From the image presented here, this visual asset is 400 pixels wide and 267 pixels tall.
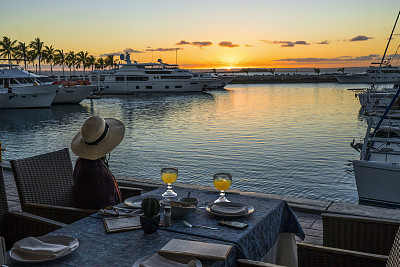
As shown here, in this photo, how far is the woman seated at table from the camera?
2768mm

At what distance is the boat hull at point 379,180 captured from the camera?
258 inches

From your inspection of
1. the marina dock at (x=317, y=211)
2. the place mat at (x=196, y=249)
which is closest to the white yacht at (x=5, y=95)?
the marina dock at (x=317, y=211)

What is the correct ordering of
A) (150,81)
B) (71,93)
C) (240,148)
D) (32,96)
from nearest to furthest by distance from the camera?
(240,148), (32,96), (71,93), (150,81)

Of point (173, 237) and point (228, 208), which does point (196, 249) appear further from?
point (228, 208)

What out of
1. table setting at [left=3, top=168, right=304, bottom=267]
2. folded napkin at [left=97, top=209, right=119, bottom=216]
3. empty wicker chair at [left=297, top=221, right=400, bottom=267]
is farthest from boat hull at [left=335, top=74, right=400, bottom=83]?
folded napkin at [left=97, top=209, right=119, bottom=216]

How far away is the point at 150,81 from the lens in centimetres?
5303

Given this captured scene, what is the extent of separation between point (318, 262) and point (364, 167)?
506cm

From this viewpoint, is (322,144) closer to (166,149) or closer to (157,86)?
(166,149)

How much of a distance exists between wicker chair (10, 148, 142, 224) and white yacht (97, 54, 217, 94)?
4944cm

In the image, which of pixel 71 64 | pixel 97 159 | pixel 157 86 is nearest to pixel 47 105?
pixel 157 86

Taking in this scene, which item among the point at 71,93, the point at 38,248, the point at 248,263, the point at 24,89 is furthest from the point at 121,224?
the point at 71,93

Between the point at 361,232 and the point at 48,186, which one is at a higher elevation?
the point at 48,186

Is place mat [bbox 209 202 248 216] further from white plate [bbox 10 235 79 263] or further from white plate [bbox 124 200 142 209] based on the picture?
white plate [bbox 10 235 79 263]

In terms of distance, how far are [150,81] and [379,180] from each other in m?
47.9
